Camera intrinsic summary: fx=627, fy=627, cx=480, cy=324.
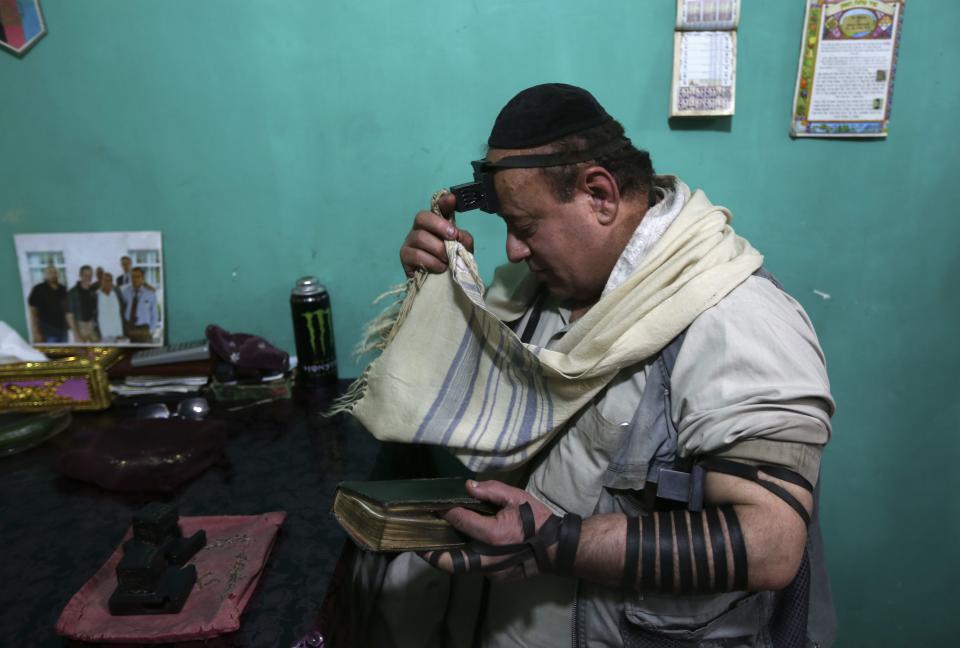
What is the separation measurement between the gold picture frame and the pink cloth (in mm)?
558

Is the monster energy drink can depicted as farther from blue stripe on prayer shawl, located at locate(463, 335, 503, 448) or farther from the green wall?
blue stripe on prayer shawl, located at locate(463, 335, 503, 448)

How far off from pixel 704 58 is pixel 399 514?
118 cm

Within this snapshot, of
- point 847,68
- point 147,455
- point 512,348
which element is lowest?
point 147,455

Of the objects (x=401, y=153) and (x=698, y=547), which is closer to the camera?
(x=698, y=547)

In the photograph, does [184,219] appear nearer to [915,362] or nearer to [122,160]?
[122,160]

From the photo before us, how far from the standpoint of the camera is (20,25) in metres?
1.45

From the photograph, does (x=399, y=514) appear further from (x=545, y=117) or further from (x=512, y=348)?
(x=545, y=117)

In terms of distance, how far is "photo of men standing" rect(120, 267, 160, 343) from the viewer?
5.32ft

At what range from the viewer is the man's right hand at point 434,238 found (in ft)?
3.81

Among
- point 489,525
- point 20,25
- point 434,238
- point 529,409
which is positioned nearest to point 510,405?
point 529,409

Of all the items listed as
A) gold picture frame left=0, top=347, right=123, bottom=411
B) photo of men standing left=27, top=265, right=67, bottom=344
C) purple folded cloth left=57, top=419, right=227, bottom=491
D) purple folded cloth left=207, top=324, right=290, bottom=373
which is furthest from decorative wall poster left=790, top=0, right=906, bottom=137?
photo of men standing left=27, top=265, right=67, bottom=344

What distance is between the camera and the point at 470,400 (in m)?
1.11

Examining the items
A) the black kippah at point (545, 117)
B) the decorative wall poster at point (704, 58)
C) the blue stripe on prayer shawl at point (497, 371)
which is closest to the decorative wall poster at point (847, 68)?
the decorative wall poster at point (704, 58)

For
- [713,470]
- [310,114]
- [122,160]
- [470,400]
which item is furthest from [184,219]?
[713,470]
